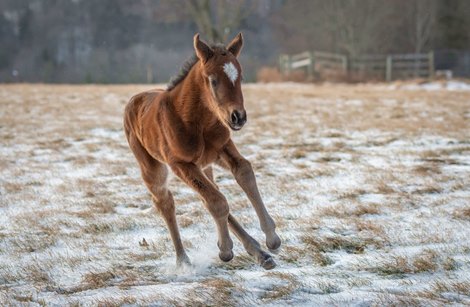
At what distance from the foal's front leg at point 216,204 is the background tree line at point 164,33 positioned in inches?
1115

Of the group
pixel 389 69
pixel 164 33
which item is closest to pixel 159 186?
pixel 389 69

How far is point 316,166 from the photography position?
8.50 m


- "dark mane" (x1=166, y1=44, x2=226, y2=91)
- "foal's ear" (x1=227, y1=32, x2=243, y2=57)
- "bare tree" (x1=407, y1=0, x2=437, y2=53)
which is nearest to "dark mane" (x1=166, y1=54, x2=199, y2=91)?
"dark mane" (x1=166, y1=44, x2=226, y2=91)

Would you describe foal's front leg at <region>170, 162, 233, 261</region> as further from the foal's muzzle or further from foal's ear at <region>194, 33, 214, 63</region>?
foal's ear at <region>194, 33, 214, 63</region>

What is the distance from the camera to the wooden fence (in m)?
29.7

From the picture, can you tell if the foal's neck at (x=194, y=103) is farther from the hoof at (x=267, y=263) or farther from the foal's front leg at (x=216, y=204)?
the hoof at (x=267, y=263)

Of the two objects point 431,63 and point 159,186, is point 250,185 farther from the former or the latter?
point 431,63

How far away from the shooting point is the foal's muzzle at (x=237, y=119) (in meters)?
3.79

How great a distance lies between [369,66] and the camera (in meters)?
30.8

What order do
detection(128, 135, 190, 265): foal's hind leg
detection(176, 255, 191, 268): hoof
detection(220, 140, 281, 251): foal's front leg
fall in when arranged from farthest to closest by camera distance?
detection(128, 135, 190, 265): foal's hind leg → detection(176, 255, 191, 268): hoof → detection(220, 140, 281, 251): foal's front leg

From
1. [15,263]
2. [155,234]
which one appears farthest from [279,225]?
[15,263]

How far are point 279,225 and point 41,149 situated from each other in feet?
21.4

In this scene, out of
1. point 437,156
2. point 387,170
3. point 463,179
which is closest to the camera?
point 463,179

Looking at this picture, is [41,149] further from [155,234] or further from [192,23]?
[192,23]
